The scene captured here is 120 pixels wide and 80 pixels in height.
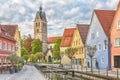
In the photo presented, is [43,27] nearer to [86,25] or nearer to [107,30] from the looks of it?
[86,25]

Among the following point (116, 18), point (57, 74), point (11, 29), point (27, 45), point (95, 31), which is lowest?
point (57, 74)

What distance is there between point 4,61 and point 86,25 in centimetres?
2896

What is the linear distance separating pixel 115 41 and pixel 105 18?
7514 mm

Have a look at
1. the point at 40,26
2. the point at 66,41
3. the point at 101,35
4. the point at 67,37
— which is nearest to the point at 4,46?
the point at 101,35

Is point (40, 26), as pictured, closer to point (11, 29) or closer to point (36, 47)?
point (36, 47)

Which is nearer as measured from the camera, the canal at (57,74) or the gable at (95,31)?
the canal at (57,74)

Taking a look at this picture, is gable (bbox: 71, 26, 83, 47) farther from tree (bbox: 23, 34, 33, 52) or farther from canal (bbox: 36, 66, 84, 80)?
tree (bbox: 23, 34, 33, 52)

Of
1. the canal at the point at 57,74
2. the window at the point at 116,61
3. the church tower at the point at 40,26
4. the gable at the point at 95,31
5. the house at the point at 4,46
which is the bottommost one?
the canal at the point at 57,74

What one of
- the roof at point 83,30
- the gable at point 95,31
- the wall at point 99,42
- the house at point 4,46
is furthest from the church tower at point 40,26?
the wall at point 99,42

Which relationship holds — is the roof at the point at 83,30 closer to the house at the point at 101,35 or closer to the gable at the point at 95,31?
the gable at the point at 95,31

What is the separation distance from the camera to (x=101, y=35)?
6025cm

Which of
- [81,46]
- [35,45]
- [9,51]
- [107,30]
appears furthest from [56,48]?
[107,30]

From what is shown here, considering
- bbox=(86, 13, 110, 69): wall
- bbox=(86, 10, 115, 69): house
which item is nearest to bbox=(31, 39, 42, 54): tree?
bbox=(86, 13, 110, 69): wall

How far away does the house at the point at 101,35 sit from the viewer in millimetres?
57844
